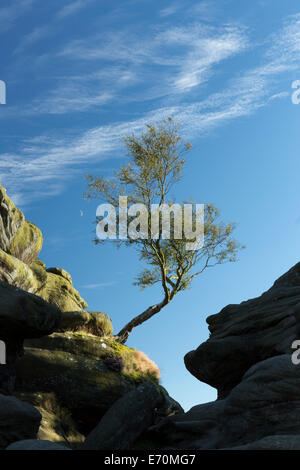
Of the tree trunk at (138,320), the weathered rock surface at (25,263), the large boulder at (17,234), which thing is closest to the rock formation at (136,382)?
the weathered rock surface at (25,263)

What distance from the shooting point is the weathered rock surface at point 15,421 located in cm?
1449

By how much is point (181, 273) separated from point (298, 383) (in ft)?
106

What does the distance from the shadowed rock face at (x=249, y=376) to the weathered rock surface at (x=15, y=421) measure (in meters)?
4.37

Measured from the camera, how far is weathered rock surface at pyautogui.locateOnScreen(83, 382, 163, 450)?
15766 millimetres

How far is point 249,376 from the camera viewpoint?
49.1ft

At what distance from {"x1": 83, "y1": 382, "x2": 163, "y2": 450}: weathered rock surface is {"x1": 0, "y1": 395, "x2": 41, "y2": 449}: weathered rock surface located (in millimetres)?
1882

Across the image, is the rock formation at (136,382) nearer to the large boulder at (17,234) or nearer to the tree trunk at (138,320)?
the large boulder at (17,234)

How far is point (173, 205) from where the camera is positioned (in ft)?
153

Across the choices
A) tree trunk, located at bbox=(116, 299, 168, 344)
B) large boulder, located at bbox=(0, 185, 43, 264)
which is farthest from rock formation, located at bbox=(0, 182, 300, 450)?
tree trunk, located at bbox=(116, 299, 168, 344)

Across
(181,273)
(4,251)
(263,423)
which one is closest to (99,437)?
(263,423)

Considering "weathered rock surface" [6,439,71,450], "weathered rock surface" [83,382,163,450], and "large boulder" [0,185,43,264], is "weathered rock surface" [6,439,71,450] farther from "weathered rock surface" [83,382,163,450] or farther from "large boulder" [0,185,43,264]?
"large boulder" [0,185,43,264]

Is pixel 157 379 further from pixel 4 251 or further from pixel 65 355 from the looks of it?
pixel 4 251
